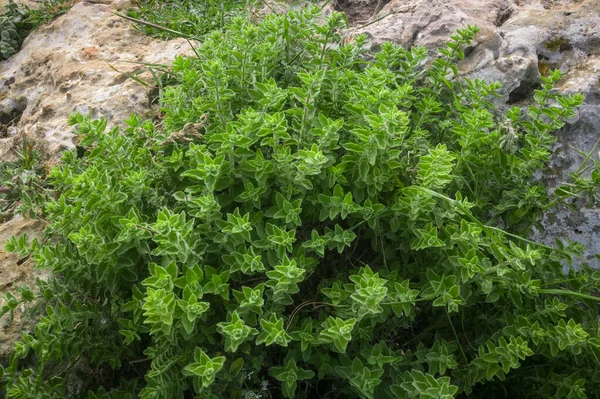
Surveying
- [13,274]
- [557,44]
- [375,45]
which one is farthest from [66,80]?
[557,44]

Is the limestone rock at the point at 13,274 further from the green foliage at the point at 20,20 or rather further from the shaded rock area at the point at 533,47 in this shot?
the shaded rock area at the point at 533,47

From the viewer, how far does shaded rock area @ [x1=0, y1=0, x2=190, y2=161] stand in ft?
12.8

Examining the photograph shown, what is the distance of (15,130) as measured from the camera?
172 inches

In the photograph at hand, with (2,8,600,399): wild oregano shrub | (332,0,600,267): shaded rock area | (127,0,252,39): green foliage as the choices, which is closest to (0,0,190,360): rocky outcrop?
(127,0,252,39): green foliage

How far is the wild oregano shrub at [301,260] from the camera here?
2.38 meters

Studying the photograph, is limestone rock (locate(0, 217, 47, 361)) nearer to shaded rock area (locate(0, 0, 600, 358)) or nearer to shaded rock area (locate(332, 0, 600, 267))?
shaded rock area (locate(0, 0, 600, 358))

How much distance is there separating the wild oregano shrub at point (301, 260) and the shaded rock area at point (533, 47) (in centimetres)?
48

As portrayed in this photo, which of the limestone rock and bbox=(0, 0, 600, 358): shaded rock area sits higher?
bbox=(0, 0, 600, 358): shaded rock area

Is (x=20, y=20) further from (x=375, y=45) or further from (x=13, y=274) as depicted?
(x=375, y=45)

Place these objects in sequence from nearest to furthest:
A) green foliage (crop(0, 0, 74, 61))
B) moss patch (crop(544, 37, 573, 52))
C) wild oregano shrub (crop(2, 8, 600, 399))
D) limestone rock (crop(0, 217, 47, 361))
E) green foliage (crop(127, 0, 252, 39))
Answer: wild oregano shrub (crop(2, 8, 600, 399)) < limestone rock (crop(0, 217, 47, 361)) < moss patch (crop(544, 37, 573, 52)) < green foliage (crop(127, 0, 252, 39)) < green foliage (crop(0, 0, 74, 61))

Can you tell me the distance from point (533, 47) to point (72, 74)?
10.5 ft

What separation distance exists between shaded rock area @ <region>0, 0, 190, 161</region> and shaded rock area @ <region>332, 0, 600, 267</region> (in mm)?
1665

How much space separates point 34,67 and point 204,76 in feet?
7.61

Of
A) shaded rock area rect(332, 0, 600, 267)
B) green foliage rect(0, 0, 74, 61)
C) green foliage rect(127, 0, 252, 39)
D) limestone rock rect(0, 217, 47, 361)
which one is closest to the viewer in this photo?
limestone rock rect(0, 217, 47, 361)
